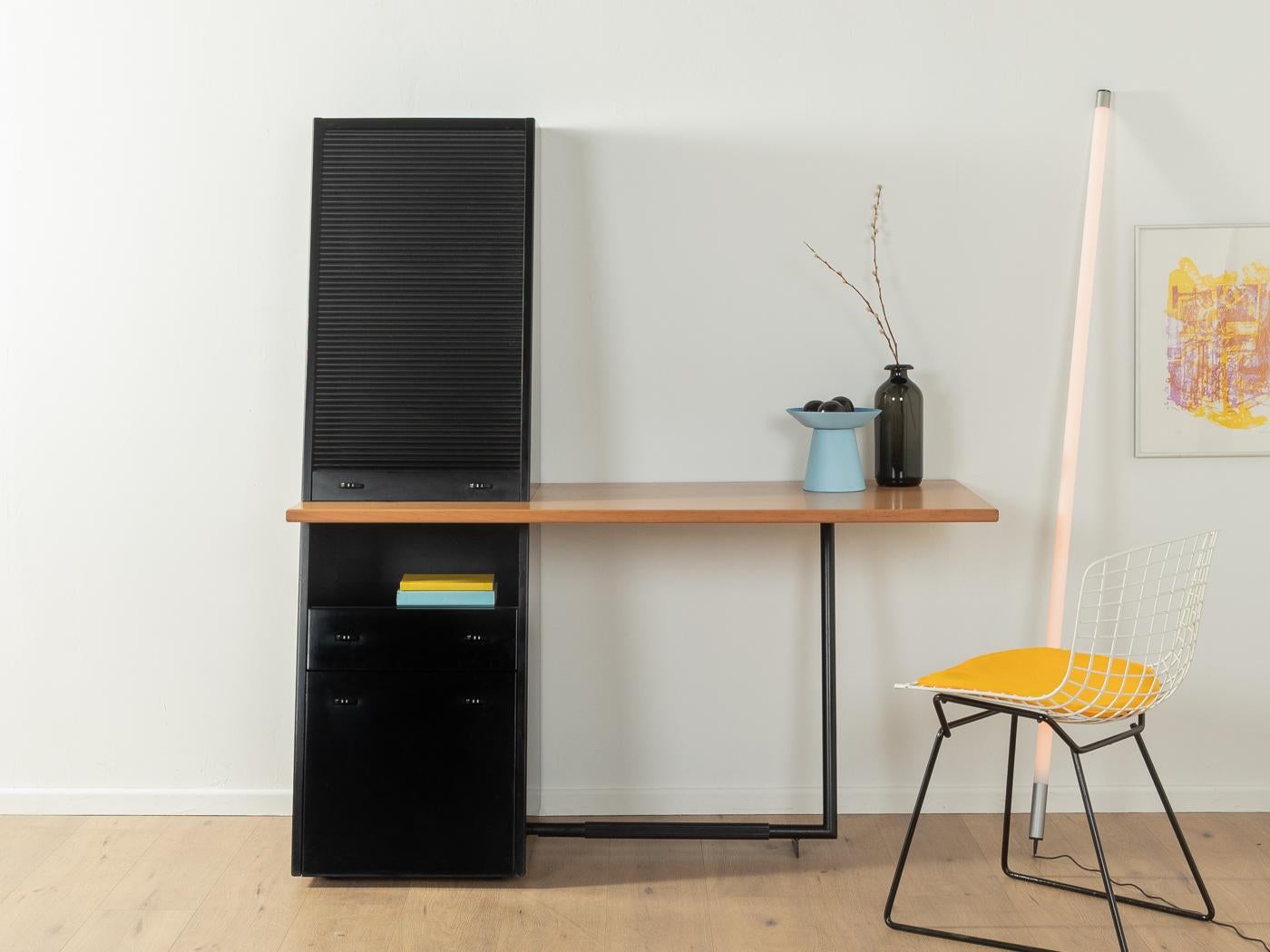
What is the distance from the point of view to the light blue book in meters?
2.83

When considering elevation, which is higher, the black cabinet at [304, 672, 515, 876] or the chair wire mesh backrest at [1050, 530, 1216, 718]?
the chair wire mesh backrest at [1050, 530, 1216, 718]

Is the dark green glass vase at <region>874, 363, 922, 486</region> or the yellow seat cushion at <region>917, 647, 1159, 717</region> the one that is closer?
the yellow seat cushion at <region>917, 647, 1159, 717</region>

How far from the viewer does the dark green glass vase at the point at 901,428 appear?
3.00m

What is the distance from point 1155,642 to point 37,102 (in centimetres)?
339

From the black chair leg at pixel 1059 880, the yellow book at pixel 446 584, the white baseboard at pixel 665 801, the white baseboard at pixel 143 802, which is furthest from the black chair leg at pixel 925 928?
the white baseboard at pixel 143 802

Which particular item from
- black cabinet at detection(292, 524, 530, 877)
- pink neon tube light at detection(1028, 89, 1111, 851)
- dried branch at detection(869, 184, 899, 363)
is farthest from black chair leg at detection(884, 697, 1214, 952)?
dried branch at detection(869, 184, 899, 363)

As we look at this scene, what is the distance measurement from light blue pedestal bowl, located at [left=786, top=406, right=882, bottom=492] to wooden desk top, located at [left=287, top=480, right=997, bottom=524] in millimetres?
31

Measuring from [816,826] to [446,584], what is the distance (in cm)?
113

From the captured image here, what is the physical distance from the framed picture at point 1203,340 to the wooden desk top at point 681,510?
0.69m

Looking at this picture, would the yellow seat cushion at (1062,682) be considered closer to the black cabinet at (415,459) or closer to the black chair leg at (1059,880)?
the black chair leg at (1059,880)

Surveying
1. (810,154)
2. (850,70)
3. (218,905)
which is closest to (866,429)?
(810,154)

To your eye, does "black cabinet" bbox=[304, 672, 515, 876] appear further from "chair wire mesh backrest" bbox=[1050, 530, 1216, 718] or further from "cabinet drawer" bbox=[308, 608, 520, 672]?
"chair wire mesh backrest" bbox=[1050, 530, 1216, 718]

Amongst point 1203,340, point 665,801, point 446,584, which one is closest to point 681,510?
point 446,584

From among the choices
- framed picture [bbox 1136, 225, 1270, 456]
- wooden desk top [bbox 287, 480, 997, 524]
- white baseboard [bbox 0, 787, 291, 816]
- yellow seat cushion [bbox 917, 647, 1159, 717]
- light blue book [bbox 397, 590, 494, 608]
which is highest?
framed picture [bbox 1136, 225, 1270, 456]
